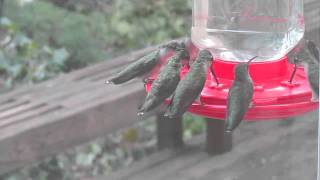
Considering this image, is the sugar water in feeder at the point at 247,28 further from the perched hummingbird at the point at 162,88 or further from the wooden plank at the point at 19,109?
the wooden plank at the point at 19,109

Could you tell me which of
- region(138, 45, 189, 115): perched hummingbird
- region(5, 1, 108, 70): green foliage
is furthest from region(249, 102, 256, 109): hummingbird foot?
region(5, 1, 108, 70): green foliage

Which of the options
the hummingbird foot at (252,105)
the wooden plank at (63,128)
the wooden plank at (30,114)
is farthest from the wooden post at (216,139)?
the hummingbird foot at (252,105)

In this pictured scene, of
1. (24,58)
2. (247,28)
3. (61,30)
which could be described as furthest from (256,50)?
(61,30)

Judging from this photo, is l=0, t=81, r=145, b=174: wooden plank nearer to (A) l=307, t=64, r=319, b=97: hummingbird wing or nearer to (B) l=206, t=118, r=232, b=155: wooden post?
(B) l=206, t=118, r=232, b=155: wooden post

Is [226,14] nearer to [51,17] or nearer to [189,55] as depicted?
[189,55]

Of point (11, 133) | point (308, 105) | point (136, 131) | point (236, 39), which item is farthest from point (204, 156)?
point (308, 105)

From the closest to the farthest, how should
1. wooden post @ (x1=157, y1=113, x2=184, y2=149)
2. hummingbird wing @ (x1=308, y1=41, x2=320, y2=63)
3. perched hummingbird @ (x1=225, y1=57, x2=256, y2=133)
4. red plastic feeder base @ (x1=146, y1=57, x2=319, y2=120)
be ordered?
perched hummingbird @ (x1=225, y1=57, x2=256, y2=133), red plastic feeder base @ (x1=146, y1=57, x2=319, y2=120), hummingbird wing @ (x1=308, y1=41, x2=320, y2=63), wooden post @ (x1=157, y1=113, x2=184, y2=149)
